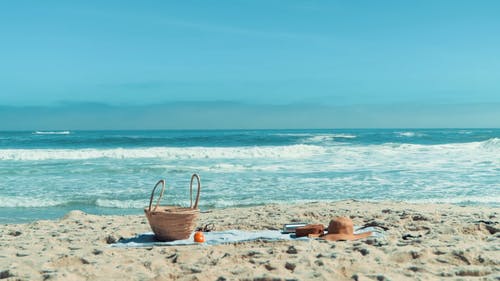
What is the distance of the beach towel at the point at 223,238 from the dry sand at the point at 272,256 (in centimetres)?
13

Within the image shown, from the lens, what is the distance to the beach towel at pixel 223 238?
5.63 meters

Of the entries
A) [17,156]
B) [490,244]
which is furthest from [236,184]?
[17,156]

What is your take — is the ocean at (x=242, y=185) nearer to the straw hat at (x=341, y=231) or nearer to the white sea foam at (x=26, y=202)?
the white sea foam at (x=26, y=202)

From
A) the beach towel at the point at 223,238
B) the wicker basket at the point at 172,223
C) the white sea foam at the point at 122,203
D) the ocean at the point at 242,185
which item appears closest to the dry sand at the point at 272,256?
the beach towel at the point at 223,238

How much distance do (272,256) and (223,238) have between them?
40.9 inches

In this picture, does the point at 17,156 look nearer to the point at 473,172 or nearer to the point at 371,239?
the point at 473,172

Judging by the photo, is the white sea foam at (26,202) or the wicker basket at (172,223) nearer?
the wicker basket at (172,223)

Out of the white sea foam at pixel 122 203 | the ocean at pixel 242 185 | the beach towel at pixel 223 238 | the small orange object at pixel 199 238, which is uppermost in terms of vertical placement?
the small orange object at pixel 199 238

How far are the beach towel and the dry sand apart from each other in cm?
13

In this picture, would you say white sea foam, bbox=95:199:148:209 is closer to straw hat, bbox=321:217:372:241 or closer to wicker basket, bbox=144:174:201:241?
wicker basket, bbox=144:174:201:241

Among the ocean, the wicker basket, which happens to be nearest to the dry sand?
the wicker basket

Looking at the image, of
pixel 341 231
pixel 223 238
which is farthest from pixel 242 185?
pixel 341 231

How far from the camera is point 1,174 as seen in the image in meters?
16.3

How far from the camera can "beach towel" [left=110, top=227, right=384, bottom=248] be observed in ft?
18.5
